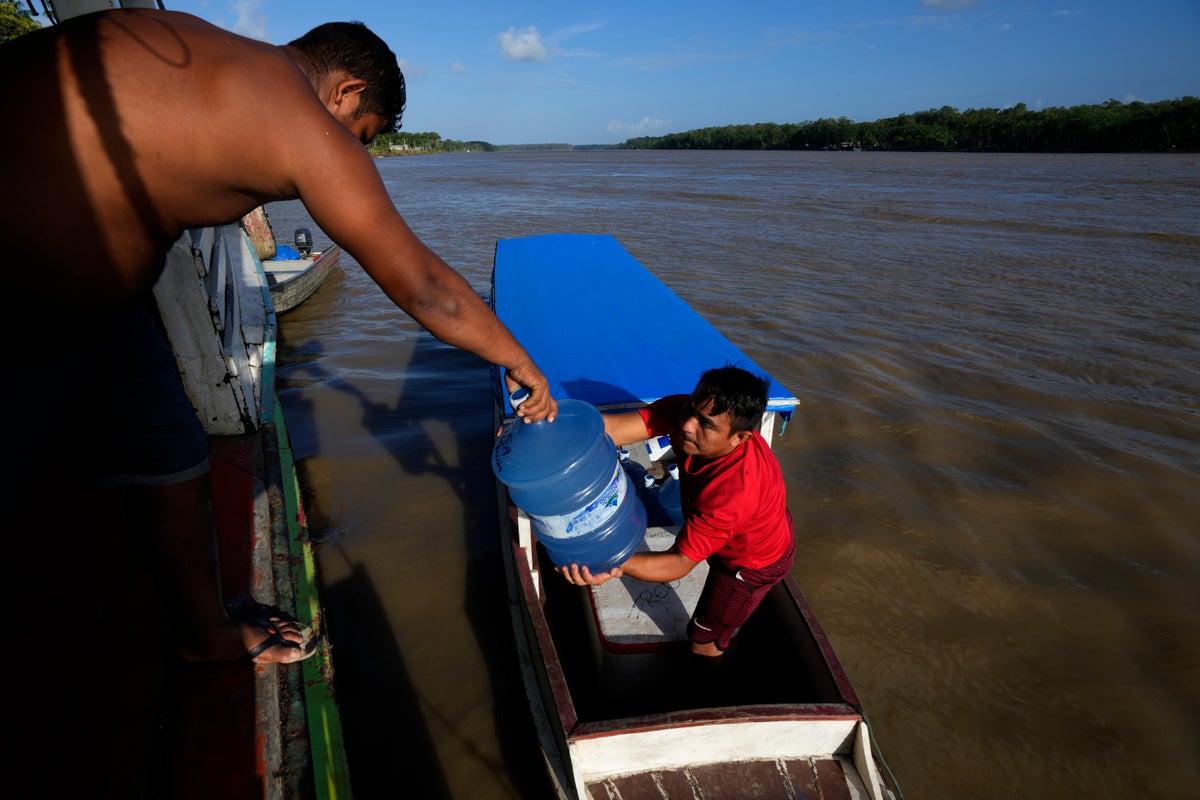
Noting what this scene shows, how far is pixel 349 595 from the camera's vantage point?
4.21 m

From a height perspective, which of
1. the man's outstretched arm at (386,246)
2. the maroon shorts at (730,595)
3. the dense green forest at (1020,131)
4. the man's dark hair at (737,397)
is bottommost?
the maroon shorts at (730,595)

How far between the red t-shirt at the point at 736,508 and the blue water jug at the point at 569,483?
33 cm

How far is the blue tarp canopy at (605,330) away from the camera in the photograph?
3562 mm

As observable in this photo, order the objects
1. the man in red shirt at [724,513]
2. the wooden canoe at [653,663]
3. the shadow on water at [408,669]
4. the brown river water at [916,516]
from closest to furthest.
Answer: the wooden canoe at [653,663] → the man in red shirt at [724,513] → the shadow on water at [408,669] → the brown river water at [916,516]

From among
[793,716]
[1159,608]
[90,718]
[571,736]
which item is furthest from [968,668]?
[90,718]

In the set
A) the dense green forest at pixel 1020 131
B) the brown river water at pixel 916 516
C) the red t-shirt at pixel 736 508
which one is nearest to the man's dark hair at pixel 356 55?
the red t-shirt at pixel 736 508

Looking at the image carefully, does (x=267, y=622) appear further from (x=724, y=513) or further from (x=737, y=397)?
(x=737, y=397)

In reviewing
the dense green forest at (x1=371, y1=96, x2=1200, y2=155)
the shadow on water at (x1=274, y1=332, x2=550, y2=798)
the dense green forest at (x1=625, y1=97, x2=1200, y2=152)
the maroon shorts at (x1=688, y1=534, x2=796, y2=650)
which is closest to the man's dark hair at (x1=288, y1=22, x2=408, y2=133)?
the maroon shorts at (x1=688, y1=534, x2=796, y2=650)

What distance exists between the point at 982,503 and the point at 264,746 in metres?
5.64

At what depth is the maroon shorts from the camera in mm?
2602

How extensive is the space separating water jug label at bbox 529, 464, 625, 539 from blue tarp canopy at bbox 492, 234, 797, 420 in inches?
37.4

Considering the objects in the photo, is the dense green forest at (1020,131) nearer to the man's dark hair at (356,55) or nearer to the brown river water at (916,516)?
the brown river water at (916,516)

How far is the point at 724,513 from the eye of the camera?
2.35 metres

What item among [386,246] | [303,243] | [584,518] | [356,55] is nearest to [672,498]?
[584,518]
